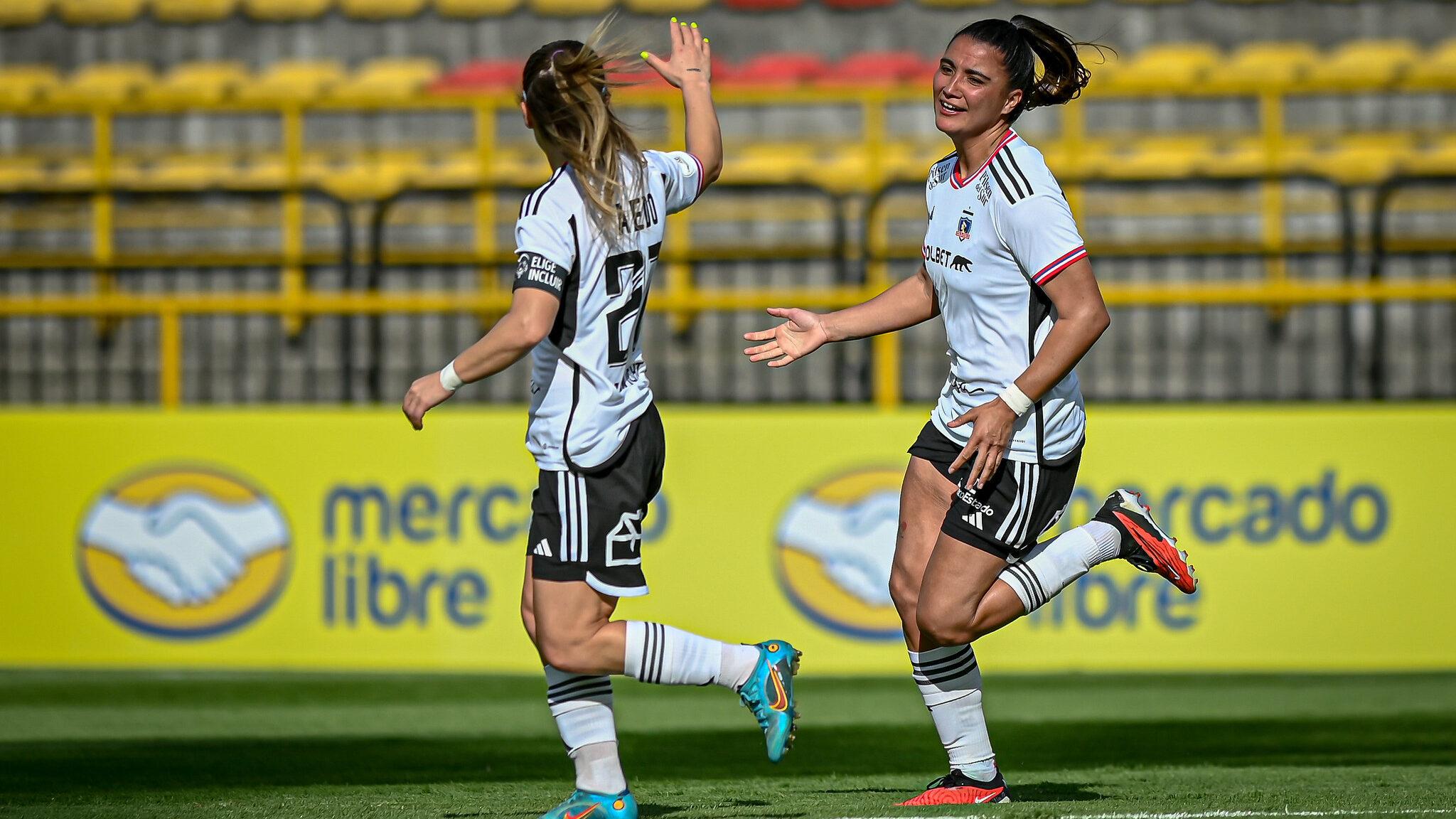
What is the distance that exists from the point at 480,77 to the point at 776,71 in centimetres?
250

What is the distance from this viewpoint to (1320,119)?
12.5m

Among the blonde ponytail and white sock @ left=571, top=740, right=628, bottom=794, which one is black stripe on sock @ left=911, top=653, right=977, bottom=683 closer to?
white sock @ left=571, top=740, right=628, bottom=794

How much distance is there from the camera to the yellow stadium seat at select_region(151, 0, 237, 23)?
49.0 feet

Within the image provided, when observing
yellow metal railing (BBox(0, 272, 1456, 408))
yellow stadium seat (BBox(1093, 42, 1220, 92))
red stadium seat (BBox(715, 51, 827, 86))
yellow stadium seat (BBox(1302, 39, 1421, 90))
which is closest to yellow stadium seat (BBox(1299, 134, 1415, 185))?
yellow stadium seat (BBox(1302, 39, 1421, 90))

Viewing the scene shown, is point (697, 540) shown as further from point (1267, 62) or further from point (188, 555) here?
point (1267, 62)

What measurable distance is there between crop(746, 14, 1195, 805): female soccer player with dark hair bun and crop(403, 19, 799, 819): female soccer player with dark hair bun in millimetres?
525

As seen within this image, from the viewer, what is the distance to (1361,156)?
12062 mm

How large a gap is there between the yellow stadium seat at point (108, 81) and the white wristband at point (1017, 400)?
12.0m

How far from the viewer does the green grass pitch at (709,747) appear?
4.84 metres

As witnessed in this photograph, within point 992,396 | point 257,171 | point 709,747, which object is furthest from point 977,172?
point 257,171

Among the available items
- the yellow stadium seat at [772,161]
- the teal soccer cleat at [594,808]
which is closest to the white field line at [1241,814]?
the teal soccer cleat at [594,808]

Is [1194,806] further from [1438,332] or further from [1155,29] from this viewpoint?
[1155,29]

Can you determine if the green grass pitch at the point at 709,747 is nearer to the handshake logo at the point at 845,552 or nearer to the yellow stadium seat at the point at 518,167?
the handshake logo at the point at 845,552

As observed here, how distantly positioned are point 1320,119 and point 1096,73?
67.8 inches
